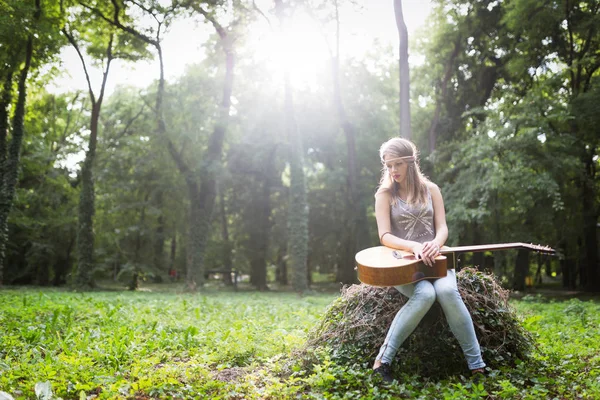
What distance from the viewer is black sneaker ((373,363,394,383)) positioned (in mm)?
3912

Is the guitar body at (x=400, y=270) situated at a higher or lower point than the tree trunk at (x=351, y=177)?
lower

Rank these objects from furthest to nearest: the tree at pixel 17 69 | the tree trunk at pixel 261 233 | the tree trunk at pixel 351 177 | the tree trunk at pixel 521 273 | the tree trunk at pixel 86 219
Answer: the tree trunk at pixel 261 233
the tree trunk at pixel 521 273
the tree trunk at pixel 351 177
the tree trunk at pixel 86 219
the tree at pixel 17 69

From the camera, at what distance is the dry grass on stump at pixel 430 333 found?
4.26 m

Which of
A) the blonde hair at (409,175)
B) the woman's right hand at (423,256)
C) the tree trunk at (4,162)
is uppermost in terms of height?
the tree trunk at (4,162)

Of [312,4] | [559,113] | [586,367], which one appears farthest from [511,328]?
[312,4]

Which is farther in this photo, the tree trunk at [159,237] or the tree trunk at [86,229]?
the tree trunk at [159,237]

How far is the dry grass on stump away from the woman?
30 centimetres

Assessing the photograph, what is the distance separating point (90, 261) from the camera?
18625mm

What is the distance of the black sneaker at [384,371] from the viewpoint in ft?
12.8

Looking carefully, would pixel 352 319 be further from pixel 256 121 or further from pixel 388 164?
pixel 256 121

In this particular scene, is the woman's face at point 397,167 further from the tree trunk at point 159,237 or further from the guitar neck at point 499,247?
the tree trunk at point 159,237

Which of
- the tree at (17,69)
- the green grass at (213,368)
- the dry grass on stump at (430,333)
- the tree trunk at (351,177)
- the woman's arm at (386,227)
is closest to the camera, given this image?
the green grass at (213,368)

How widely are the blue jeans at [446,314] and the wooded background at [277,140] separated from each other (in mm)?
10567

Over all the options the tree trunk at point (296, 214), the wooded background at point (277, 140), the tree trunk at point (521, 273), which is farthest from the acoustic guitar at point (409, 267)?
the tree trunk at point (521, 273)
